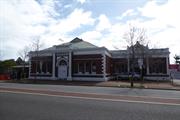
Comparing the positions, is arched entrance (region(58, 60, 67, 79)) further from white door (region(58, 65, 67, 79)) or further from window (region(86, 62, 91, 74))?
window (region(86, 62, 91, 74))

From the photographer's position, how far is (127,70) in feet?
142

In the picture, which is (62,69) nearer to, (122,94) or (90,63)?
(90,63)

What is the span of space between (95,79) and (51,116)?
92.4 feet

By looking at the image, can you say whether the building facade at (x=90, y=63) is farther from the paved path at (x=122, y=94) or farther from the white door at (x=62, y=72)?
the paved path at (x=122, y=94)

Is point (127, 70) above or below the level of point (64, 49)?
below

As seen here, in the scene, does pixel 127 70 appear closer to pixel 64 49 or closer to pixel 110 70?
pixel 110 70

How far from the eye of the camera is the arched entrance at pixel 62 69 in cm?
3916

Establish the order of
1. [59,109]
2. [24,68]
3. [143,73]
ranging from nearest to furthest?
[59,109] → [143,73] → [24,68]

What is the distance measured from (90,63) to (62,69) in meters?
5.08

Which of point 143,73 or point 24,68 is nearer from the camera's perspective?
point 143,73

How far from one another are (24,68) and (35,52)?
347 inches

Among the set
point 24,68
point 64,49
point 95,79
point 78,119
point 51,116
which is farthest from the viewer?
point 24,68

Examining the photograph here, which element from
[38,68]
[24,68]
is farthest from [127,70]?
[24,68]

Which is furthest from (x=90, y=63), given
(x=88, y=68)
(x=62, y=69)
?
(x=62, y=69)
